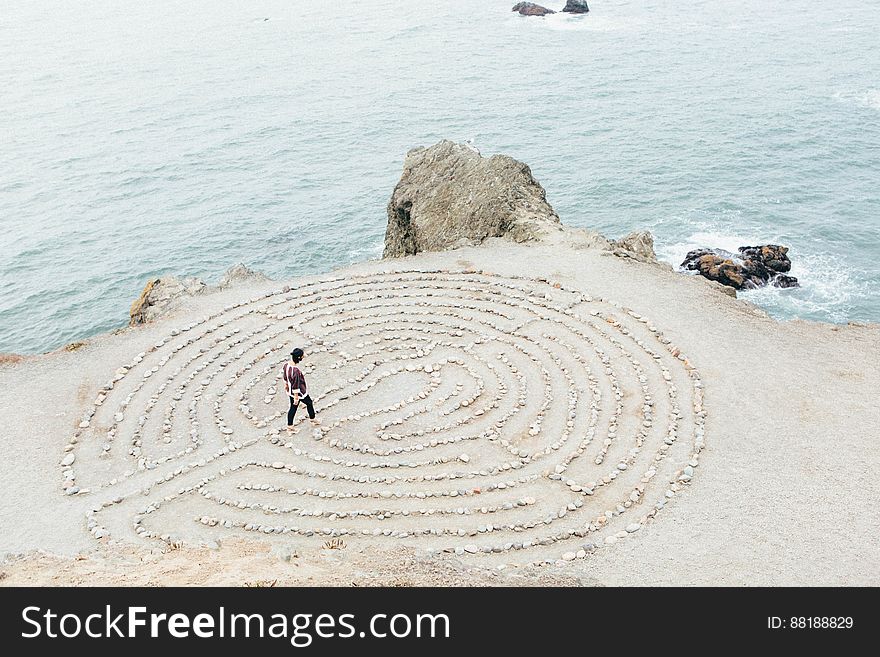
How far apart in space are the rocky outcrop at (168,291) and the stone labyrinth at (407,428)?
7.83 ft

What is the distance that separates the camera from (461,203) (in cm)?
3491

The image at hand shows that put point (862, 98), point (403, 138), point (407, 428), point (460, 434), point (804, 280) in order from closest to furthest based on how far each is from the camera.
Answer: point (460, 434) → point (407, 428) → point (804, 280) → point (403, 138) → point (862, 98)

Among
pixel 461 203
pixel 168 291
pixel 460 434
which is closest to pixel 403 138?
pixel 461 203

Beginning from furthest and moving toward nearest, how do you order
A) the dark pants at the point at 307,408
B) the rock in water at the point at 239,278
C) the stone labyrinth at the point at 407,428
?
the rock in water at the point at 239,278 → the dark pants at the point at 307,408 → the stone labyrinth at the point at 407,428

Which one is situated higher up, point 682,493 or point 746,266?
point 682,493

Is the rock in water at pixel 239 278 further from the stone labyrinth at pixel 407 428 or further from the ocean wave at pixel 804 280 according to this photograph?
the ocean wave at pixel 804 280

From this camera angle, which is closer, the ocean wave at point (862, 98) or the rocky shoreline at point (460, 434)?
the rocky shoreline at point (460, 434)

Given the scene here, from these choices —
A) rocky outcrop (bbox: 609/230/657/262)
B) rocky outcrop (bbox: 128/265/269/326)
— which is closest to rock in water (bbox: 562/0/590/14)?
rocky outcrop (bbox: 609/230/657/262)

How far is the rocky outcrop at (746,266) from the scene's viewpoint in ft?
130

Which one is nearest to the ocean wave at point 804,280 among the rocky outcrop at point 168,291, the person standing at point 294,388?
the rocky outcrop at point 168,291

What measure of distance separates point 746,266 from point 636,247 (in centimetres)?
1205

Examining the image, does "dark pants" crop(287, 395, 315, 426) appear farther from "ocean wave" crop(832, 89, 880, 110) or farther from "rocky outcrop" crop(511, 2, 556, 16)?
"rocky outcrop" crop(511, 2, 556, 16)

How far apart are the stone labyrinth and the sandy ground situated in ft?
0.97

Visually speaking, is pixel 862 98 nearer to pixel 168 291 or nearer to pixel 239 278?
pixel 239 278
